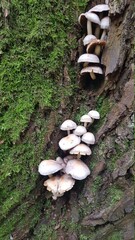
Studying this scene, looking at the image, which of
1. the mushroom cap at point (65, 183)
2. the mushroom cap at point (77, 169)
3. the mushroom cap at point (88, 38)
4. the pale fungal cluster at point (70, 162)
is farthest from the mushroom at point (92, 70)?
the mushroom cap at point (65, 183)

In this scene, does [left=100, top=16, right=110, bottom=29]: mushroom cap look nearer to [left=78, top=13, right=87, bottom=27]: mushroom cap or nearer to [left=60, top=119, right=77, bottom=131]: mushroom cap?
[left=78, top=13, right=87, bottom=27]: mushroom cap

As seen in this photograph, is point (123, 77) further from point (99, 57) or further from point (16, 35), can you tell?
point (16, 35)

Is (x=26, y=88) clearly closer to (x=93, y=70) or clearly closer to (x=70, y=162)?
(x=93, y=70)

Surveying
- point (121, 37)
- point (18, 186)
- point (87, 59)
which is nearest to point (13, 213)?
point (18, 186)

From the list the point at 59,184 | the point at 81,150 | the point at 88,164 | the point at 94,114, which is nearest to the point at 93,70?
the point at 94,114

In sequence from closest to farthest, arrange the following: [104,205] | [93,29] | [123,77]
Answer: [104,205] < [123,77] < [93,29]

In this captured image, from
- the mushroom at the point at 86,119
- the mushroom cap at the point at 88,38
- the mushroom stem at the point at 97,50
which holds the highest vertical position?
the mushroom cap at the point at 88,38

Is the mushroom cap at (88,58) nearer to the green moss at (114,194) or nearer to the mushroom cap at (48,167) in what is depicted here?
the mushroom cap at (48,167)
